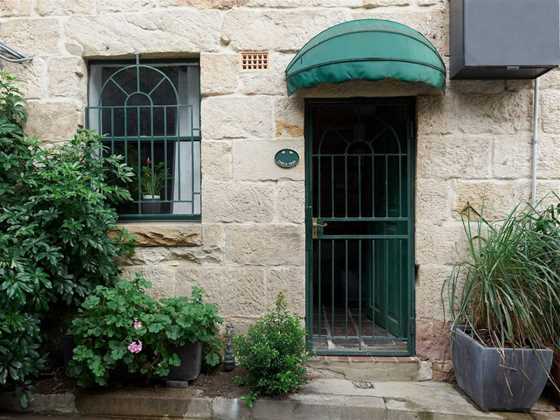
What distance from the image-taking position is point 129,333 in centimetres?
325

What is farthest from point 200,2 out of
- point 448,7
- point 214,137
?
point 448,7

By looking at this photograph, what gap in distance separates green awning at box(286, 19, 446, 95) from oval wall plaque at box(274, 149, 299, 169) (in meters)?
→ 0.56

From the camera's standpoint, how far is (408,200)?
3.95 metres

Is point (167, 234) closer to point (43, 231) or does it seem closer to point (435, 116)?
point (43, 231)

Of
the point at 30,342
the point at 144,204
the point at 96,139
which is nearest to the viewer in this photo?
the point at 30,342

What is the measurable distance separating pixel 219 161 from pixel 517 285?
2544mm

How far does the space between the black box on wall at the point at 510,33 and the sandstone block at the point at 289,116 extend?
1345 millimetres

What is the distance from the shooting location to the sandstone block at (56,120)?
3.96m

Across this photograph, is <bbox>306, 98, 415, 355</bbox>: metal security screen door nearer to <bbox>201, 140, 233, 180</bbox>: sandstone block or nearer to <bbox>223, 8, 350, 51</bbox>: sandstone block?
<bbox>223, 8, 350, 51</bbox>: sandstone block

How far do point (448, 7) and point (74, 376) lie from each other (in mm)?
4237

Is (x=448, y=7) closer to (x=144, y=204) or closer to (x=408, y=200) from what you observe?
(x=408, y=200)

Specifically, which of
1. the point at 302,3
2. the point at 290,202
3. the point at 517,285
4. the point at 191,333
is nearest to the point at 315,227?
the point at 290,202

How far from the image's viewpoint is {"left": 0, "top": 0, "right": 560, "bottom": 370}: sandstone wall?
3.81m

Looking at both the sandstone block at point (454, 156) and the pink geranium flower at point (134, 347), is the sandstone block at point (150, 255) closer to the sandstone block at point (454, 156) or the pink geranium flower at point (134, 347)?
the pink geranium flower at point (134, 347)
